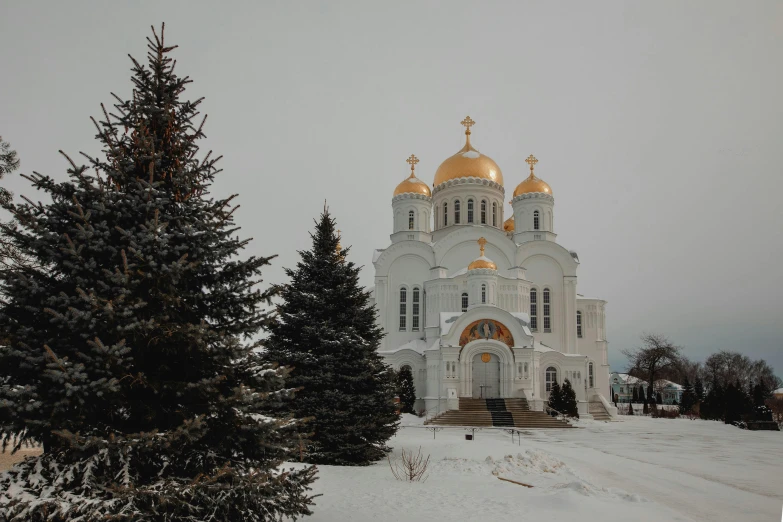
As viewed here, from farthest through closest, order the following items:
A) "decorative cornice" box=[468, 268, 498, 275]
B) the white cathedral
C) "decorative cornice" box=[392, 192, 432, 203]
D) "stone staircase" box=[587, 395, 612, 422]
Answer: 1. "decorative cornice" box=[392, 192, 432, 203]
2. "stone staircase" box=[587, 395, 612, 422]
3. "decorative cornice" box=[468, 268, 498, 275]
4. the white cathedral

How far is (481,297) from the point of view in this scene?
32.1 meters

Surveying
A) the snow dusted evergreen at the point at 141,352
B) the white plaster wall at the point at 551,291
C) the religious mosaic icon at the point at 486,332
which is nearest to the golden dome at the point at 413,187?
the white plaster wall at the point at 551,291

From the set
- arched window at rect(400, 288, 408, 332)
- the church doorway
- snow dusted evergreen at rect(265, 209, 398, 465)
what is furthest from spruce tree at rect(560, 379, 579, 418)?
snow dusted evergreen at rect(265, 209, 398, 465)

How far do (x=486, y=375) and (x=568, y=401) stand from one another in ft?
14.2

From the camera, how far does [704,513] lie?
9.27m

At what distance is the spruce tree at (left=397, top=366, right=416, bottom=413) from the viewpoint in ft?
99.0

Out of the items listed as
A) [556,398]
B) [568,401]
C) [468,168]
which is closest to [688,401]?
[568,401]

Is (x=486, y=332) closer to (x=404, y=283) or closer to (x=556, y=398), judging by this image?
(x=556, y=398)

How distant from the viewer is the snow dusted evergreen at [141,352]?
5184 mm

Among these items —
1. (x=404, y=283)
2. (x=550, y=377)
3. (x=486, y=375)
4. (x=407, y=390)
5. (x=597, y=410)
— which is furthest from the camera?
(x=404, y=283)

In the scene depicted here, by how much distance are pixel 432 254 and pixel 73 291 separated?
3103cm

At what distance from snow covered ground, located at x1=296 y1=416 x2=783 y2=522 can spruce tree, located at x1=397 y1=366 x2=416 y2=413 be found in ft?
38.8

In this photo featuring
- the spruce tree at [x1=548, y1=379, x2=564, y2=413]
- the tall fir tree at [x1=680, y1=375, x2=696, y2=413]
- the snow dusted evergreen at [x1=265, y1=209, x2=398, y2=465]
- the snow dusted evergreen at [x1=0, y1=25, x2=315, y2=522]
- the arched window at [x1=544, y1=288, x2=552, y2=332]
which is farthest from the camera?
the tall fir tree at [x1=680, y1=375, x2=696, y2=413]

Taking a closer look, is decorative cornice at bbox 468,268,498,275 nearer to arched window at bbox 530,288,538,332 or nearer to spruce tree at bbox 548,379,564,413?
arched window at bbox 530,288,538,332
